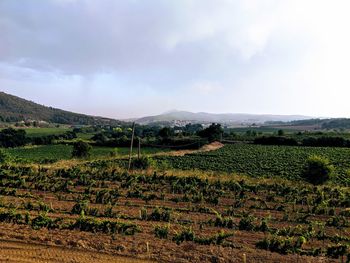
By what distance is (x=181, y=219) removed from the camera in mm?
13539

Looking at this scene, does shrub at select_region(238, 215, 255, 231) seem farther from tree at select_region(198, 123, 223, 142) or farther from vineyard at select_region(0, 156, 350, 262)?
tree at select_region(198, 123, 223, 142)

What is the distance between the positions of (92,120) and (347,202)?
133410mm

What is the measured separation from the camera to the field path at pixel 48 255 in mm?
9031

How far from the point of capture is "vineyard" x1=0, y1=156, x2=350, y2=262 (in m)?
10.0

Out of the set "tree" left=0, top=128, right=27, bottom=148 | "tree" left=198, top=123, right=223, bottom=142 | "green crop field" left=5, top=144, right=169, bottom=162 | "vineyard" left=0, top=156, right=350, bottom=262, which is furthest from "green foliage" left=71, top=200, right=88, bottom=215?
"tree" left=0, top=128, right=27, bottom=148

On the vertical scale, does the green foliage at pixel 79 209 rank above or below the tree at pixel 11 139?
above

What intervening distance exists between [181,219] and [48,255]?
5431 mm

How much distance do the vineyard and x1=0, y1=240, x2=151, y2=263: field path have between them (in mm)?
314

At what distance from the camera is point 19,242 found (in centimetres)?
1020

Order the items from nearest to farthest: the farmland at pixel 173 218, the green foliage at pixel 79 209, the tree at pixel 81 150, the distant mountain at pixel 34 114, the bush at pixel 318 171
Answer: the farmland at pixel 173 218 → the green foliage at pixel 79 209 → the bush at pixel 318 171 → the tree at pixel 81 150 → the distant mountain at pixel 34 114

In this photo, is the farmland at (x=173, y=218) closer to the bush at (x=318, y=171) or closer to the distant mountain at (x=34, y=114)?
the bush at (x=318, y=171)

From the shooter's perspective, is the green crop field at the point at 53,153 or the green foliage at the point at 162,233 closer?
the green foliage at the point at 162,233

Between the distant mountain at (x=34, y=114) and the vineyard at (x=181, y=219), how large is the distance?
103049 mm

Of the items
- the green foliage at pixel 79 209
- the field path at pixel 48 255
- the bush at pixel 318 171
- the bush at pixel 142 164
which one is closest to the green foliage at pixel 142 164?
the bush at pixel 142 164
